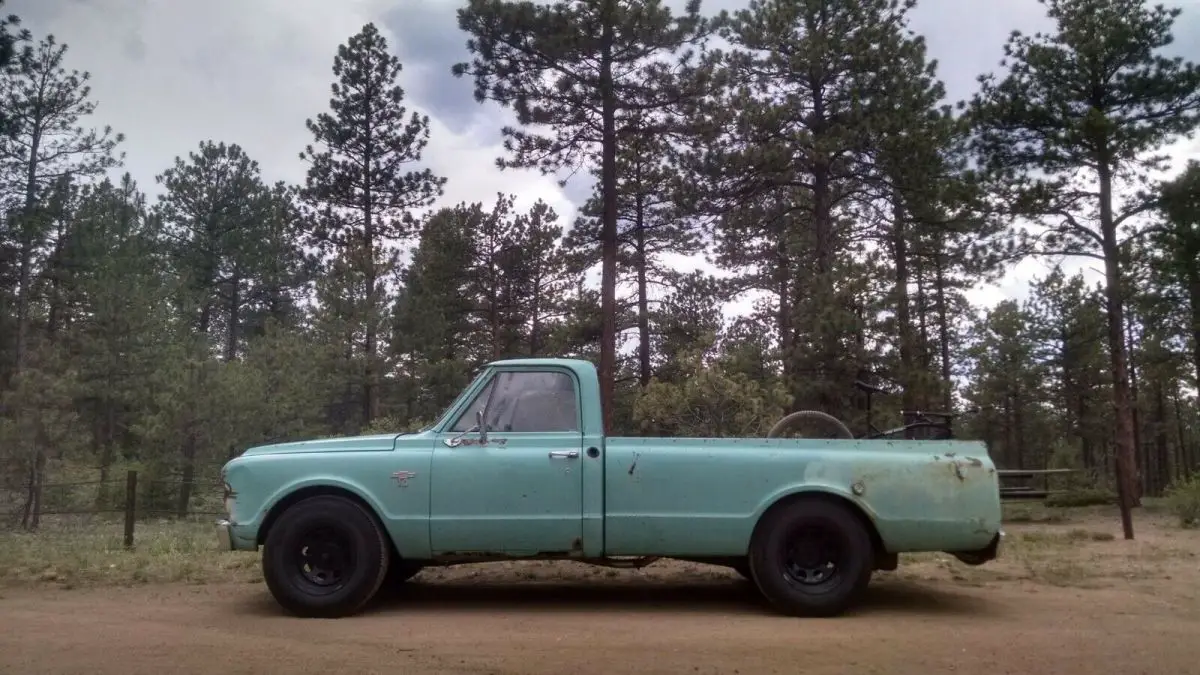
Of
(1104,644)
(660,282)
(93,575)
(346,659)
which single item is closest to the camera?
(346,659)

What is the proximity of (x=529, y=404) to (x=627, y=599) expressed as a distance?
1.86m

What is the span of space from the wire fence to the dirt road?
13.6 m

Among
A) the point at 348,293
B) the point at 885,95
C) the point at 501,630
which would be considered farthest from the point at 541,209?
the point at 501,630

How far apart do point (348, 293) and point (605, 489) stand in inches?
881

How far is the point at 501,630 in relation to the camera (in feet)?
19.9

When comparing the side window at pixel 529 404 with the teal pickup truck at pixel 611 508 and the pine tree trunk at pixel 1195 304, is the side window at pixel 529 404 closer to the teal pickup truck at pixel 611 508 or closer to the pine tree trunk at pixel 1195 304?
the teal pickup truck at pixel 611 508

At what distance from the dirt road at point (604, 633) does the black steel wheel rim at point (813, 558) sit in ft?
1.00

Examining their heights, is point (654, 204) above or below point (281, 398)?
above

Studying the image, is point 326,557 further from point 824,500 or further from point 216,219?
point 216,219

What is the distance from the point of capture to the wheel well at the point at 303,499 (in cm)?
678

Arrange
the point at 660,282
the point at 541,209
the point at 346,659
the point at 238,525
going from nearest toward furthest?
1. the point at 346,659
2. the point at 238,525
3. the point at 660,282
4. the point at 541,209

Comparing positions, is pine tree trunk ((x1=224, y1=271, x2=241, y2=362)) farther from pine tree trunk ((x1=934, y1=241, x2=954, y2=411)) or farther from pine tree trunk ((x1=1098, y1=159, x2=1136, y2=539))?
pine tree trunk ((x1=1098, y1=159, x2=1136, y2=539))

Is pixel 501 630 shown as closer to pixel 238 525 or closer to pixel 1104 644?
pixel 238 525

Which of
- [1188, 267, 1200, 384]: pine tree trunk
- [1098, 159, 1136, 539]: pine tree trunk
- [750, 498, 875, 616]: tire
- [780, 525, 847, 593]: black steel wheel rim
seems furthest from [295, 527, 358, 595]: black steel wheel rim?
[1188, 267, 1200, 384]: pine tree trunk
